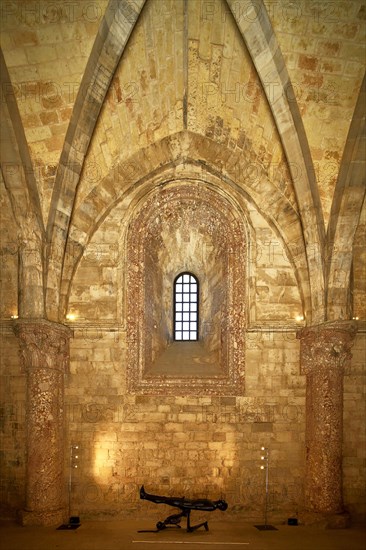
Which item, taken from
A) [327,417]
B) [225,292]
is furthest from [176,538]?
[225,292]

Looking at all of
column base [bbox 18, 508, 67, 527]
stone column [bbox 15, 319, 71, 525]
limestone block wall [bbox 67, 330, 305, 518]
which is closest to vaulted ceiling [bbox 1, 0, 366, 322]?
stone column [bbox 15, 319, 71, 525]

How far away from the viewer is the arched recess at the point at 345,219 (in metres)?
11.7

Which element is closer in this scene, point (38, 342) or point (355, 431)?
point (38, 342)

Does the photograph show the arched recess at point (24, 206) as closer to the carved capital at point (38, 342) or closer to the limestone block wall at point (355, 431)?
the carved capital at point (38, 342)

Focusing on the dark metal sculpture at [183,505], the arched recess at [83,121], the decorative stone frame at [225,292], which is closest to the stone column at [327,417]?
the decorative stone frame at [225,292]

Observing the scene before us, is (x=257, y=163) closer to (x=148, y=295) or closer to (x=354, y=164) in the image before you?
(x=354, y=164)

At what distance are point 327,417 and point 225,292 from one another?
3.50 metres

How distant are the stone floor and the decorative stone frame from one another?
9.20 feet

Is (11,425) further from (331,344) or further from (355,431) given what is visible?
(355,431)

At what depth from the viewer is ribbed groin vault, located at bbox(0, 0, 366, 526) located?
11.8m

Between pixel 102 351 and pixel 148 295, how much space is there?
166 centimetres

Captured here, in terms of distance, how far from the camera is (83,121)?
1163 centimetres

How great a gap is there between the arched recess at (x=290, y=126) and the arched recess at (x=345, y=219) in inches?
8.7

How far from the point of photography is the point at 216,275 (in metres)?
14.6
